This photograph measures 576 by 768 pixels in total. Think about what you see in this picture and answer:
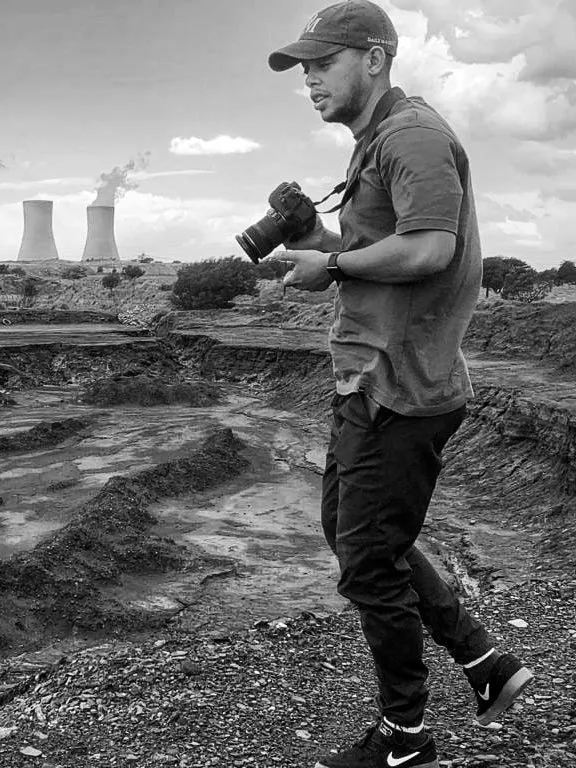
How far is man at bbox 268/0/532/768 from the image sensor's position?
8.30 ft

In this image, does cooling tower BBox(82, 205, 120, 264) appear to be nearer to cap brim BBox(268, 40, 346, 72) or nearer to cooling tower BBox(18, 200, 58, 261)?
cooling tower BBox(18, 200, 58, 261)

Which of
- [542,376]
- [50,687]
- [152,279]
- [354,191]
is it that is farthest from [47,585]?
[152,279]

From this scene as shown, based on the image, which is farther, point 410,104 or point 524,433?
point 524,433

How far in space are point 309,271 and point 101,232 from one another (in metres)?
53.7

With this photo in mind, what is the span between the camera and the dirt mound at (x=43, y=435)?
12148 millimetres

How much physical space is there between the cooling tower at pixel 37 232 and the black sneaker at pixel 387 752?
52048 mm

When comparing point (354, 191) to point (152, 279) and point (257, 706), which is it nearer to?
point (257, 706)

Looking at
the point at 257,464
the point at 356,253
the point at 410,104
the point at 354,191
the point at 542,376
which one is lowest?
the point at 257,464

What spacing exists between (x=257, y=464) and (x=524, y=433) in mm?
3272

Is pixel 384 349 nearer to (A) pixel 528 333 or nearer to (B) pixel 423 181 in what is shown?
(B) pixel 423 181

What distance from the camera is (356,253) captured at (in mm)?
2529

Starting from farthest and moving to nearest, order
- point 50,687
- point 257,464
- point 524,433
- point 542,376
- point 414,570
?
1. point 542,376
2. point 257,464
3. point 524,433
4. point 50,687
5. point 414,570

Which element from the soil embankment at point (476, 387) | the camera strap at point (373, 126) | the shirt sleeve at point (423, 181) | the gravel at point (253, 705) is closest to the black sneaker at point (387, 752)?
the gravel at point (253, 705)

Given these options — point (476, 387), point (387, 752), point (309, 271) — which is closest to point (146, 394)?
point (476, 387)
